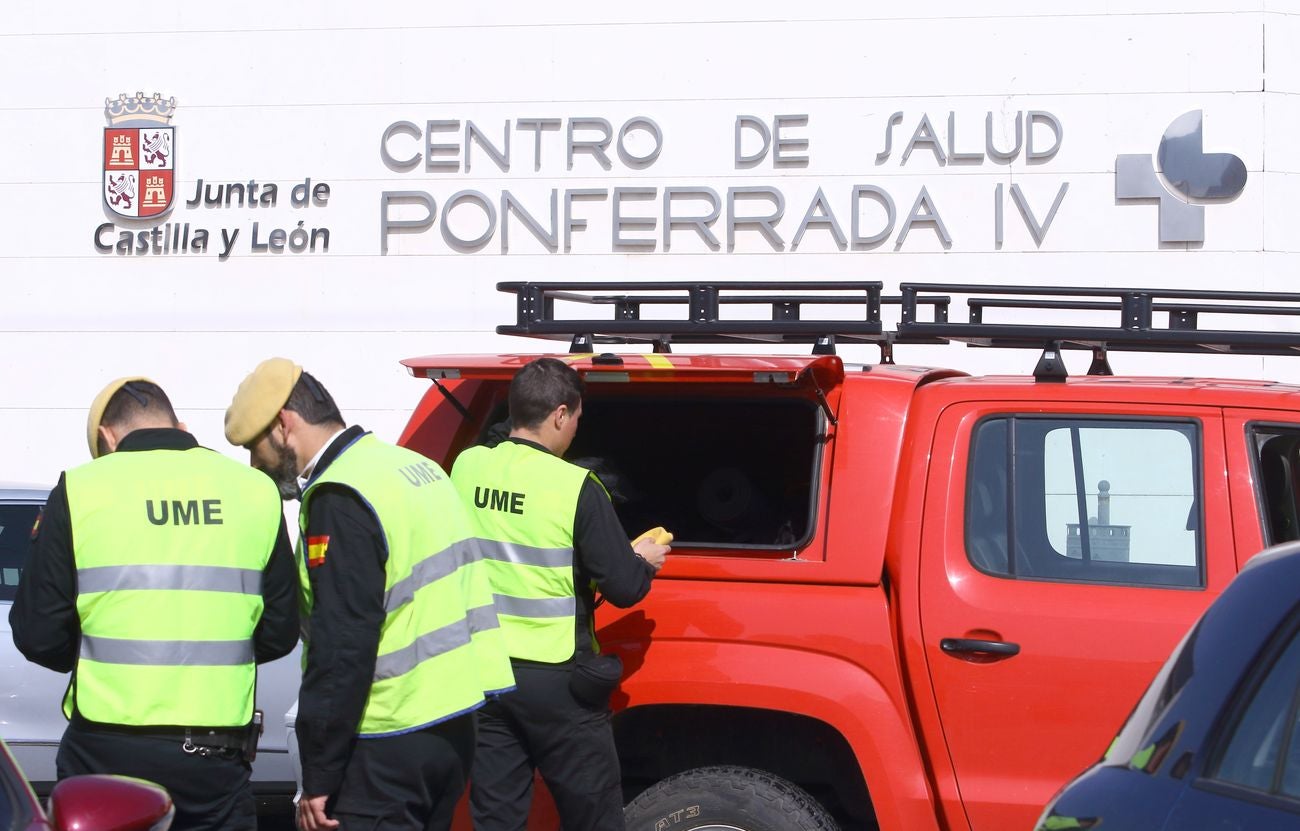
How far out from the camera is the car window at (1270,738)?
2.09 metres

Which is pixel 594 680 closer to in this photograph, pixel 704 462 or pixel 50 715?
pixel 704 462

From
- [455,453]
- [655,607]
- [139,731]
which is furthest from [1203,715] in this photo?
[455,453]

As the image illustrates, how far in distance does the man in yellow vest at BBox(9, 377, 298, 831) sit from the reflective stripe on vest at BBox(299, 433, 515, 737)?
0.67ft

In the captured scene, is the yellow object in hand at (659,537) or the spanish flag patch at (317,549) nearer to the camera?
the spanish flag patch at (317,549)

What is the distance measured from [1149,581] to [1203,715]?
1538mm

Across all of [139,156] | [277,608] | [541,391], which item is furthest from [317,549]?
[139,156]

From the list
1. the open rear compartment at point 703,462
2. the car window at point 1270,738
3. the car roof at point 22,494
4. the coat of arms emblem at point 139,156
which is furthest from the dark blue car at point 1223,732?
the coat of arms emblem at point 139,156

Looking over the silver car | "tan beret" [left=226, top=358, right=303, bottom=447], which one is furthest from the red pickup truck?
the silver car

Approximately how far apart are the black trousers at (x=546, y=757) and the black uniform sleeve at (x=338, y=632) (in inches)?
25.3

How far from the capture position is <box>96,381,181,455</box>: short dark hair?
3.32 metres

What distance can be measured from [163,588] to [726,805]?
158 cm

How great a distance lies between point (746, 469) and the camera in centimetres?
463

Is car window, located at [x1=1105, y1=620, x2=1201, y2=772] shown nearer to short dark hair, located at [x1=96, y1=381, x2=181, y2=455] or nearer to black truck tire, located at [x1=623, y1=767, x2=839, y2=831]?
black truck tire, located at [x1=623, y1=767, x2=839, y2=831]

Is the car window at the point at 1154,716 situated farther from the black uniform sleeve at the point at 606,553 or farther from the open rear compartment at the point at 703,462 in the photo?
the open rear compartment at the point at 703,462
